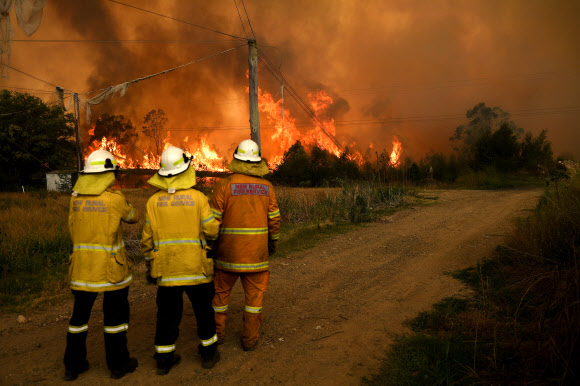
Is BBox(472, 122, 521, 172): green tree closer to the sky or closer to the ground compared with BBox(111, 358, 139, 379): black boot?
closer to the sky

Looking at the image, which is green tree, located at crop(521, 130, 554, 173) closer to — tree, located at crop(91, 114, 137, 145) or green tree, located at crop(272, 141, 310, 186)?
green tree, located at crop(272, 141, 310, 186)

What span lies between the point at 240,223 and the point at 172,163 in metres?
0.95

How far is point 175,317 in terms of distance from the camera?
3.40m

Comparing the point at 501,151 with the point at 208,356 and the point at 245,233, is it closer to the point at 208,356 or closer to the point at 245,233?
the point at 245,233

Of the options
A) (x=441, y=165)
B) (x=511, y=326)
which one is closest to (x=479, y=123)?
(x=441, y=165)

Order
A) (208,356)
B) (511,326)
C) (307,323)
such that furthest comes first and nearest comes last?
(307,323)
(511,326)
(208,356)

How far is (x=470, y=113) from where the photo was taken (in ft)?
174

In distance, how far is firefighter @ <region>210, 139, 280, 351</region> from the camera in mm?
3719

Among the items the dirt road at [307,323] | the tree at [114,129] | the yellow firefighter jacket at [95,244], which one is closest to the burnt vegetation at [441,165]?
the dirt road at [307,323]

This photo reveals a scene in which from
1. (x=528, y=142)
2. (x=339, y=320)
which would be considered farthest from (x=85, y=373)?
(x=528, y=142)

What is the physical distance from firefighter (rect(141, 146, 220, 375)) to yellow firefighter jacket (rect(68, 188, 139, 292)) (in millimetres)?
298

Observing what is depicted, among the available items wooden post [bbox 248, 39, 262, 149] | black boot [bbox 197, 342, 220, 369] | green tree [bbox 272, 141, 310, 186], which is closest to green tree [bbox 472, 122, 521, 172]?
green tree [bbox 272, 141, 310, 186]

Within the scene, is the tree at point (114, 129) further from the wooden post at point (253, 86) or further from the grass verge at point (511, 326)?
the grass verge at point (511, 326)

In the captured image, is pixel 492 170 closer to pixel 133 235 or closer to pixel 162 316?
pixel 133 235
